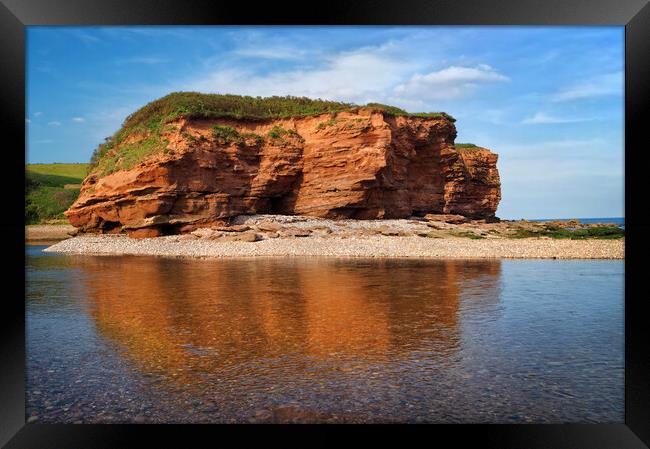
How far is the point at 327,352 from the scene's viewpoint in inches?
227

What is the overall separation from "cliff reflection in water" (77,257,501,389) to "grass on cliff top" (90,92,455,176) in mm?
16574

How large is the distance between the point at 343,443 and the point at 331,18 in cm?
338

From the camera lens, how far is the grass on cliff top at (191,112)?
29.8 metres

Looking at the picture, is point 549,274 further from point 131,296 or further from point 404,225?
point 404,225

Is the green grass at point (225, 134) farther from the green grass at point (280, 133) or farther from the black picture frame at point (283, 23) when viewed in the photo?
the black picture frame at point (283, 23)

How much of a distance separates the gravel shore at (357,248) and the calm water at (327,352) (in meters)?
8.84

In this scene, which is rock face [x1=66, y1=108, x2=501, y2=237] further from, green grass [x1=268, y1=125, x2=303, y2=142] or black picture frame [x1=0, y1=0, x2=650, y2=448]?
black picture frame [x1=0, y1=0, x2=650, y2=448]

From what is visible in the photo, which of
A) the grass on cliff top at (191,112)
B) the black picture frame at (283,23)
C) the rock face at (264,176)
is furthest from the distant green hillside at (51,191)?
the black picture frame at (283,23)

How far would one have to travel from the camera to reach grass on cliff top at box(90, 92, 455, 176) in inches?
1171

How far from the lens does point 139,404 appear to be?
4129 mm
